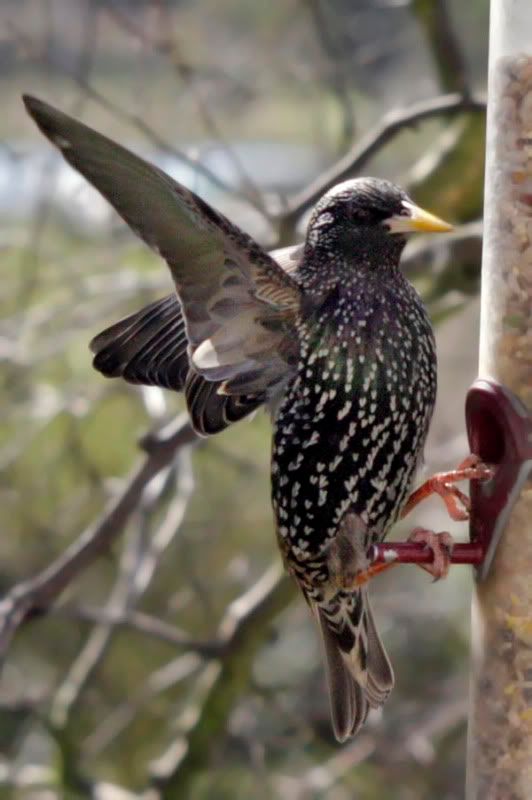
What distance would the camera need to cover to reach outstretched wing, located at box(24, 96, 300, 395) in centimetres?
221

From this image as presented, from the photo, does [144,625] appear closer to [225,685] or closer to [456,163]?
[225,685]

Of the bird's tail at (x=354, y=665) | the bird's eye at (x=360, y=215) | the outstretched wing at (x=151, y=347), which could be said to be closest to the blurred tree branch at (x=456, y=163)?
the outstretched wing at (x=151, y=347)

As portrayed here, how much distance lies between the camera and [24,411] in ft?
13.3

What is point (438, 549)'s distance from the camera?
2.48 metres

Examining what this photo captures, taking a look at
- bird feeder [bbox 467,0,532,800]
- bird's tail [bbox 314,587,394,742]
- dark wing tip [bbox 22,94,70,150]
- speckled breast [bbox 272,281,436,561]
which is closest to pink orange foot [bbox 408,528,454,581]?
bird feeder [bbox 467,0,532,800]

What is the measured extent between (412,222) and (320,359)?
1.00ft

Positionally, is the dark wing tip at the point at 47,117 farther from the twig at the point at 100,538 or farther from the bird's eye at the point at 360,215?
the twig at the point at 100,538

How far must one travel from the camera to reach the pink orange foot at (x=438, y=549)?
8.09 ft

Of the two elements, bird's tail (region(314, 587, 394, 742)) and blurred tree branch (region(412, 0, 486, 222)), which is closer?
bird's tail (region(314, 587, 394, 742))

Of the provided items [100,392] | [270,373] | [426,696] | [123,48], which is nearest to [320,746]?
[426,696]

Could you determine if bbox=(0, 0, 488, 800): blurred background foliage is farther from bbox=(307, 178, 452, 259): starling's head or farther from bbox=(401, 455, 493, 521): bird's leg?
bbox=(401, 455, 493, 521): bird's leg

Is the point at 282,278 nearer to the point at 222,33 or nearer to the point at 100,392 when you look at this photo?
the point at 100,392

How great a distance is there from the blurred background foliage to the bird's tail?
483 millimetres

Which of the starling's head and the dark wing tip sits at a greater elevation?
the dark wing tip
